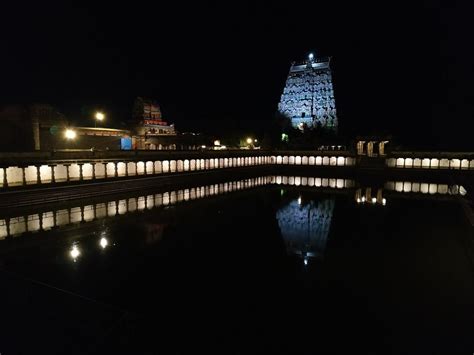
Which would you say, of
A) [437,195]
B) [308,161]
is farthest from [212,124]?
[437,195]

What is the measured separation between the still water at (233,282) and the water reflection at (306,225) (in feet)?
0.36

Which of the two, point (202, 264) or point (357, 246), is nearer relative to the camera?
point (202, 264)

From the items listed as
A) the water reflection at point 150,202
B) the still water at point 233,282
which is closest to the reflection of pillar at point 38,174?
the still water at point 233,282

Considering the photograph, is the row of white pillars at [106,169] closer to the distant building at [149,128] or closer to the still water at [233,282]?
the still water at [233,282]

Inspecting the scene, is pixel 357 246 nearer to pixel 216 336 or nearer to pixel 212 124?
pixel 216 336

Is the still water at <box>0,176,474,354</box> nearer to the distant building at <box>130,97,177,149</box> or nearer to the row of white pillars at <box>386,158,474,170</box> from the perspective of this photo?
the row of white pillars at <box>386,158,474,170</box>

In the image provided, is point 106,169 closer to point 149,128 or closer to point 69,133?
point 69,133

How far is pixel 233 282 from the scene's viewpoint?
9.17 meters

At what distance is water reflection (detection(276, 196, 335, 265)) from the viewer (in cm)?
1230

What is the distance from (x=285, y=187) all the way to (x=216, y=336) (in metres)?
24.4

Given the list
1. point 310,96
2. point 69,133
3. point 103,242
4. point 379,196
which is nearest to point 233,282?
point 103,242

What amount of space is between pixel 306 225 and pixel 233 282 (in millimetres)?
7736

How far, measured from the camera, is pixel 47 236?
43.5ft

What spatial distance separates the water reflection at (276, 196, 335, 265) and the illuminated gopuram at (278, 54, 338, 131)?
37715 mm
